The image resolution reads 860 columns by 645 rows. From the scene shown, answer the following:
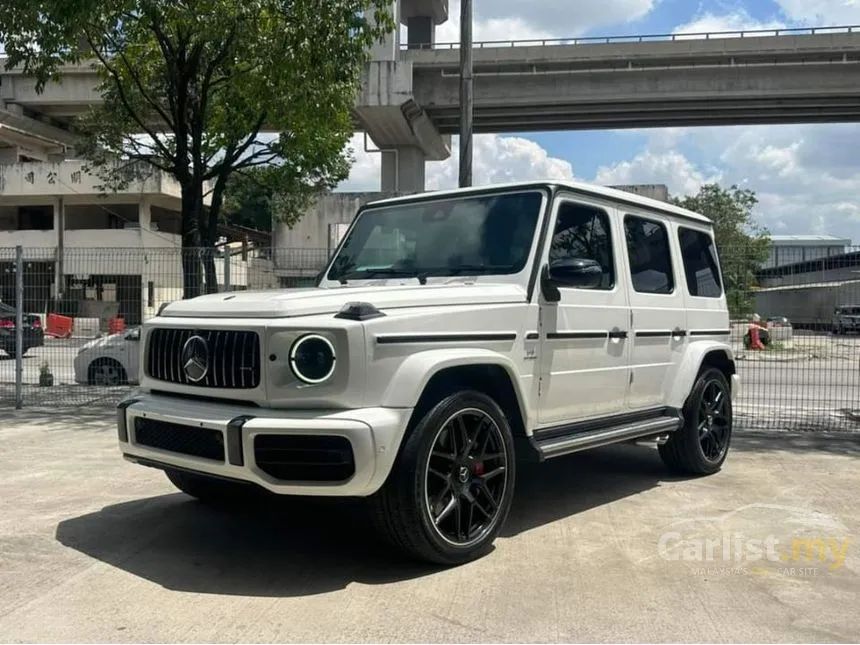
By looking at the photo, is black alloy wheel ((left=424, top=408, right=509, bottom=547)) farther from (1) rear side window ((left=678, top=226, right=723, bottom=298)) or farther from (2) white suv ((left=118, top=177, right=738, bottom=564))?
(1) rear side window ((left=678, top=226, right=723, bottom=298))

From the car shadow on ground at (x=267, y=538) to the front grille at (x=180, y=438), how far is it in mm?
663

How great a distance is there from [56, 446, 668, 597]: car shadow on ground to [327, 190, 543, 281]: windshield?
1655 millimetres

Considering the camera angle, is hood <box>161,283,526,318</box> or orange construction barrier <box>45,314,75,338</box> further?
orange construction barrier <box>45,314,75,338</box>

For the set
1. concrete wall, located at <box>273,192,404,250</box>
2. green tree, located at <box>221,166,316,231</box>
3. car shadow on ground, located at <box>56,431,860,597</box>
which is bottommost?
car shadow on ground, located at <box>56,431,860,597</box>

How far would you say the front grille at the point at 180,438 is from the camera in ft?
12.9

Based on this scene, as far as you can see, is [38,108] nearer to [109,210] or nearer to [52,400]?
[109,210]

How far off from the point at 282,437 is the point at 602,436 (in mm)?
2345

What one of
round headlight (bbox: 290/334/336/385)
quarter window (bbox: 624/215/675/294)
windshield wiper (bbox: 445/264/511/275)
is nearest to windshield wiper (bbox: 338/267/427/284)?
windshield wiper (bbox: 445/264/511/275)

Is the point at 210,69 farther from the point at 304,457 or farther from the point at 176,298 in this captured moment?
the point at 304,457

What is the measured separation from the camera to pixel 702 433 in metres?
6.53

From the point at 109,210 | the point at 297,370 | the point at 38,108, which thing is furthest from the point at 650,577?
the point at 38,108

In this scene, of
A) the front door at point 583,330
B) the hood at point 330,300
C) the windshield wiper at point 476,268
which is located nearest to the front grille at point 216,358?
the hood at point 330,300

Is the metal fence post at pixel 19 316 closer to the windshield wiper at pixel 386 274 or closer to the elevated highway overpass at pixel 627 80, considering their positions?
the windshield wiper at pixel 386 274

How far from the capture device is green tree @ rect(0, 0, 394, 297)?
1038cm
